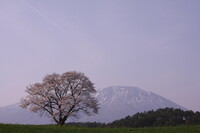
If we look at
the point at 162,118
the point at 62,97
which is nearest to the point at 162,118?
the point at 162,118

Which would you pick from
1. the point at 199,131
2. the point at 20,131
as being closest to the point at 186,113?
the point at 199,131

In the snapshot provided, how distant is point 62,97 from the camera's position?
197 feet

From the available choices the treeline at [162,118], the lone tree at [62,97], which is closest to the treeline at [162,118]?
the treeline at [162,118]

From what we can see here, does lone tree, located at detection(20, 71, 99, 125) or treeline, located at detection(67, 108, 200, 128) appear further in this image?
treeline, located at detection(67, 108, 200, 128)

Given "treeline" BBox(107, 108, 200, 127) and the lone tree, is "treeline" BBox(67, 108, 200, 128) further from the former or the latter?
the lone tree

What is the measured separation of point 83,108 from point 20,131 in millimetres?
37929

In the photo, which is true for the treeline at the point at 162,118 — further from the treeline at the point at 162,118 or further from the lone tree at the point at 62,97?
the lone tree at the point at 62,97

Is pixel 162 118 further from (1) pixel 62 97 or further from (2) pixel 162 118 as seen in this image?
(1) pixel 62 97

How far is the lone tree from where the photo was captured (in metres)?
59.9

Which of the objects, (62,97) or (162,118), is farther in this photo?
(162,118)

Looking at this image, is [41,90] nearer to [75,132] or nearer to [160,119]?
[75,132]

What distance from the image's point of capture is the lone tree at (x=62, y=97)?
59.9 m

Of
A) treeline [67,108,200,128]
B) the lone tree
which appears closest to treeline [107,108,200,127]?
treeline [67,108,200,128]

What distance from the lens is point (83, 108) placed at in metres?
61.1
